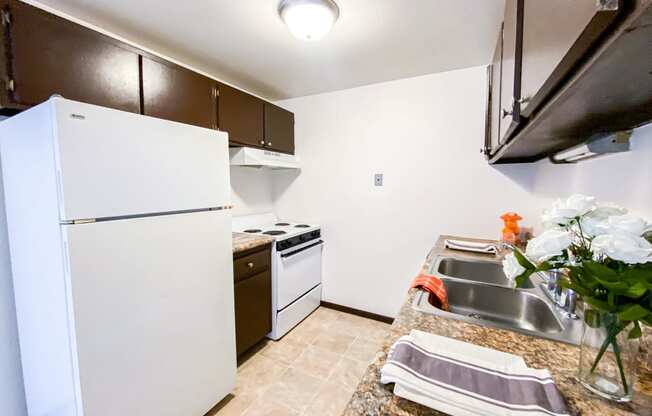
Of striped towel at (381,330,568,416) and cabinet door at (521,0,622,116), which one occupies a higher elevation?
cabinet door at (521,0,622,116)

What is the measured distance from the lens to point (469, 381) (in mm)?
625

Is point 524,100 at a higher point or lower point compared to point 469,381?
higher

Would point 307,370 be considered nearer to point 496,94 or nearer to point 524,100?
point 524,100

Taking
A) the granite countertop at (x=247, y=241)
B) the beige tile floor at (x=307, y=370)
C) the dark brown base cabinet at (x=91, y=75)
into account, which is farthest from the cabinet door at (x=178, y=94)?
the beige tile floor at (x=307, y=370)

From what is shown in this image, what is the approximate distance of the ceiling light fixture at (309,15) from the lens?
135 centimetres

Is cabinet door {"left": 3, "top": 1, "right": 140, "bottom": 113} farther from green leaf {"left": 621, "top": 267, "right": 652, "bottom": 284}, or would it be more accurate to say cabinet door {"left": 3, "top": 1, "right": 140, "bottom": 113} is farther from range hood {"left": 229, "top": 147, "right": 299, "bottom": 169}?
green leaf {"left": 621, "top": 267, "right": 652, "bottom": 284}

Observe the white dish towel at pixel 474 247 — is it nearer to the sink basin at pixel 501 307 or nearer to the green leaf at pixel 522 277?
the sink basin at pixel 501 307

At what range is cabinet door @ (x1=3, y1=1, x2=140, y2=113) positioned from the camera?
3.73 ft

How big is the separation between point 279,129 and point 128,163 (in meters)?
1.72

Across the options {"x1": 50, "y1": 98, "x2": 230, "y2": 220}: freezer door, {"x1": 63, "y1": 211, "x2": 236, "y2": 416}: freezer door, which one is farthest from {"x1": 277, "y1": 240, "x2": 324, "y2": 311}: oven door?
{"x1": 50, "y1": 98, "x2": 230, "y2": 220}: freezer door

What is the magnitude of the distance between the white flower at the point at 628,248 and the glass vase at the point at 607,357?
20 cm

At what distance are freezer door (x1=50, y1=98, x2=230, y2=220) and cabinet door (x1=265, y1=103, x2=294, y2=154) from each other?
107 centimetres

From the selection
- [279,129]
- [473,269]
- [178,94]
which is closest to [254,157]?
[279,129]

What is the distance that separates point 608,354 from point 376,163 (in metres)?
2.12
